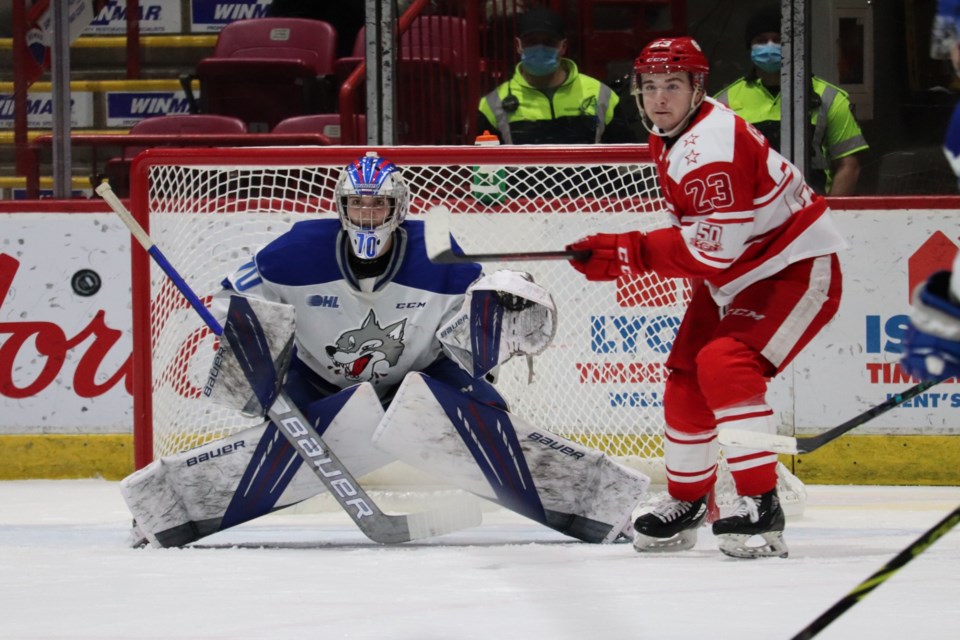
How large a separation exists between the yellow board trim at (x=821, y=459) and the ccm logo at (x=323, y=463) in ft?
5.37

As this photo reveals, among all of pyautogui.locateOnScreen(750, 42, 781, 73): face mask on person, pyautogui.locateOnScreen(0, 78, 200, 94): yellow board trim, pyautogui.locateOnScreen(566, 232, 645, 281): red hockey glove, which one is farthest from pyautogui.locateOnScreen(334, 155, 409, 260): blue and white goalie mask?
pyautogui.locateOnScreen(0, 78, 200, 94): yellow board trim

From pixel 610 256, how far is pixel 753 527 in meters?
0.60

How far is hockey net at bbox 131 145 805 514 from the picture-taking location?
4.07 metres

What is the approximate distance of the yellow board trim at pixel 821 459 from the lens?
15.6 feet

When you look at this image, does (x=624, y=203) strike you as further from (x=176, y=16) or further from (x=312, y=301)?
(x=176, y=16)

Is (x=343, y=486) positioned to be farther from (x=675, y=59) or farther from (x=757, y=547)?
(x=675, y=59)

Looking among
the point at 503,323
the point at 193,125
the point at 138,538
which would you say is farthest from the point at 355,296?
the point at 193,125

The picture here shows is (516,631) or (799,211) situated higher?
(799,211)

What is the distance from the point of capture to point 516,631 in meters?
2.31

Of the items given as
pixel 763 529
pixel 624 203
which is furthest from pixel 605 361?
pixel 763 529

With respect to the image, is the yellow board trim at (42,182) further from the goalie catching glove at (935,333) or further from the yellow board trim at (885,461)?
the goalie catching glove at (935,333)

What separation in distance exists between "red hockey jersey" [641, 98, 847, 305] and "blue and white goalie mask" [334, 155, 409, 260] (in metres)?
0.61

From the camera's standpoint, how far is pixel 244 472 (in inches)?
136

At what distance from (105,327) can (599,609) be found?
2.75m
